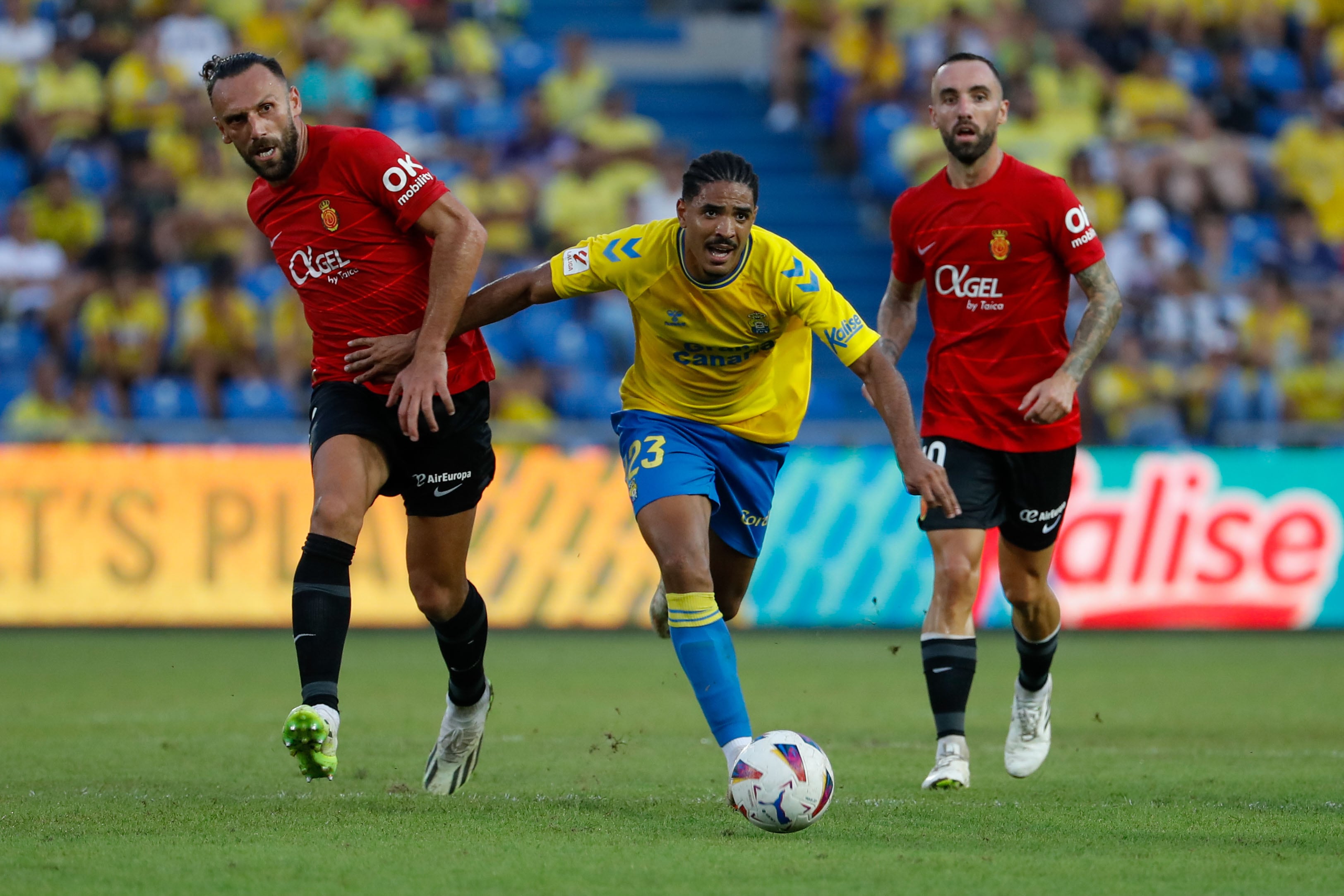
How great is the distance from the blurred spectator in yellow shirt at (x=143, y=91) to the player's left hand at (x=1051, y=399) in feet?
41.0

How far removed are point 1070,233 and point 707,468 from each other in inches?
69.4

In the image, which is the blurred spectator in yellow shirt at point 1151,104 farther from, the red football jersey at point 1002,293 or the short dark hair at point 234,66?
the short dark hair at point 234,66

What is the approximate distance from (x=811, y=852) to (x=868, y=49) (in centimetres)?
1535

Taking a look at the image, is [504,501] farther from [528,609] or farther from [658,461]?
[658,461]

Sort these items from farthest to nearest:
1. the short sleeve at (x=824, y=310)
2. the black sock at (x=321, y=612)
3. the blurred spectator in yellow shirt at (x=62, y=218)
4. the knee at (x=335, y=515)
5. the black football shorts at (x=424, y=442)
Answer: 1. the blurred spectator in yellow shirt at (x=62, y=218)
2. the black football shorts at (x=424, y=442)
3. the short sleeve at (x=824, y=310)
4. the knee at (x=335, y=515)
5. the black sock at (x=321, y=612)

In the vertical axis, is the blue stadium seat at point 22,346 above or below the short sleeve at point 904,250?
below

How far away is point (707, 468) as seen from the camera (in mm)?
6277

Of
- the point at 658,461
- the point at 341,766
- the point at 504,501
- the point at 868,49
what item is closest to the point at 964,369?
the point at 658,461

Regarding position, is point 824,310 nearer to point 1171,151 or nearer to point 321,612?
point 321,612

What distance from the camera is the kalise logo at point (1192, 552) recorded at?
13742 mm

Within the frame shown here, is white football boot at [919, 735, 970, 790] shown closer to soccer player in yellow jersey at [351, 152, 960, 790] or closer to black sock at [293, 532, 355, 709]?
soccer player in yellow jersey at [351, 152, 960, 790]

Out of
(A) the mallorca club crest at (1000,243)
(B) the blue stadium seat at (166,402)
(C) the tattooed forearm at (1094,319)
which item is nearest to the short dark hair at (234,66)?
(A) the mallorca club crest at (1000,243)

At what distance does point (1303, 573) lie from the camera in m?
13.9

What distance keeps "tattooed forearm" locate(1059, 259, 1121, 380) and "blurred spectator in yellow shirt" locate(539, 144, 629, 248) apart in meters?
10.3
